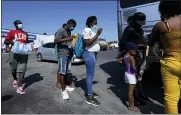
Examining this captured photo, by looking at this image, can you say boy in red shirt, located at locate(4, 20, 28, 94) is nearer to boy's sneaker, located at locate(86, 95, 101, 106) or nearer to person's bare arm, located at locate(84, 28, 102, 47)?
boy's sneaker, located at locate(86, 95, 101, 106)

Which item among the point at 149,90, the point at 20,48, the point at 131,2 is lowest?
the point at 149,90

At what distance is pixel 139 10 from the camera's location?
23.9ft

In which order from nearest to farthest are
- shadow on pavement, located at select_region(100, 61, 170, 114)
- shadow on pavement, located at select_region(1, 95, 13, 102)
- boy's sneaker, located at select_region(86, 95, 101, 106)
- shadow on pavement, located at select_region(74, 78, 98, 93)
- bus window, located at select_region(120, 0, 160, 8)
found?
shadow on pavement, located at select_region(100, 61, 170, 114)
boy's sneaker, located at select_region(86, 95, 101, 106)
shadow on pavement, located at select_region(1, 95, 13, 102)
shadow on pavement, located at select_region(74, 78, 98, 93)
bus window, located at select_region(120, 0, 160, 8)

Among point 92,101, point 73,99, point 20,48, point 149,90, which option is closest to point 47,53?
point 20,48

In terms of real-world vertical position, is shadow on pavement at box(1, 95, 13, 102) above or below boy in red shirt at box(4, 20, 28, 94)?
Answer: below

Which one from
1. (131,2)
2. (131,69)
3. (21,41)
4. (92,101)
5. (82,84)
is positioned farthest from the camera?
(131,2)

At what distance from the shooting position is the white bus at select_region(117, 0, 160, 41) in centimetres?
676

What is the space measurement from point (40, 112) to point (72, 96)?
1.31 meters

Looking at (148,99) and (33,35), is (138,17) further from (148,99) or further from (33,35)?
(33,35)

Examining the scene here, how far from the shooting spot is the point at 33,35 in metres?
40.5

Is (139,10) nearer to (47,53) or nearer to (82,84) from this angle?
(82,84)

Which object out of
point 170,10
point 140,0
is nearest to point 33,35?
point 140,0

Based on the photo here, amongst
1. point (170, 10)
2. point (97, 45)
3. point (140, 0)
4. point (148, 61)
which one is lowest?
point (148, 61)

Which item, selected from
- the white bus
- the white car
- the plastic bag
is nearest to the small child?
the white bus
